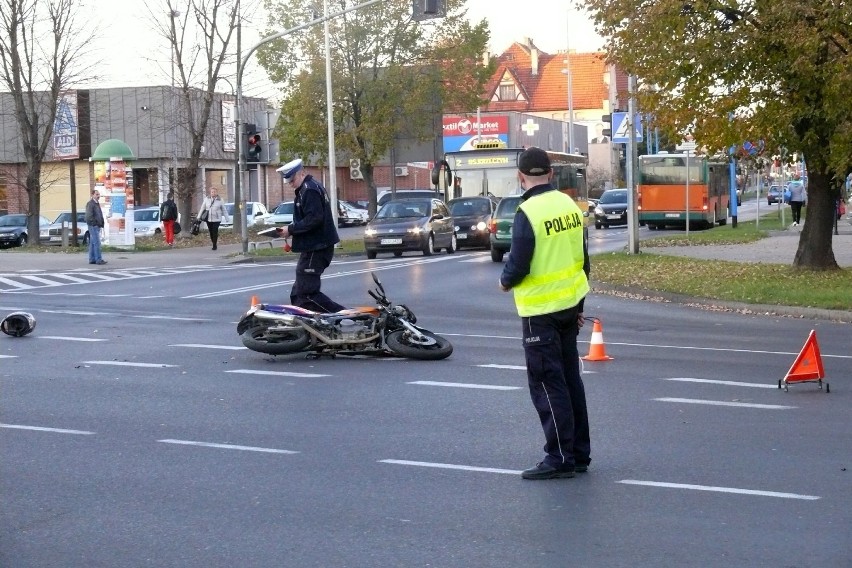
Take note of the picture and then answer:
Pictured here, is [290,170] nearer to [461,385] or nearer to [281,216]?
[461,385]

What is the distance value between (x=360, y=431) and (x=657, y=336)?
7.16 meters

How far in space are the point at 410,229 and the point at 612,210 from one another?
24.1m

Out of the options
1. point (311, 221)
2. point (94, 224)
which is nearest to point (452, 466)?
point (311, 221)

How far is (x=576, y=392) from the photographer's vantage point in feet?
25.9

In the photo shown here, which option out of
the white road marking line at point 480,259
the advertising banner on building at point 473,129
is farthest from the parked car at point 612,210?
the white road marking line at point 480,259

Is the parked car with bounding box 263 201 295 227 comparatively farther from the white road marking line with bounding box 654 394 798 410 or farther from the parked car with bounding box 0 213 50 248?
the white road marking line with bounding box 654 394 798 410

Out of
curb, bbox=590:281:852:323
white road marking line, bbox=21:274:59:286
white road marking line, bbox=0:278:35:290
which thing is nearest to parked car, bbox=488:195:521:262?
curb, bbox=590:281:852:323

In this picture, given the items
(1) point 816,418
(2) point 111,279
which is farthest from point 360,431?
(2) point 111,279

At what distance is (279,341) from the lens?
517 inches

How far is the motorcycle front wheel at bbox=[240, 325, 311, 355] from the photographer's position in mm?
13086

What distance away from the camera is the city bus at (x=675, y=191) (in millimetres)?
52375

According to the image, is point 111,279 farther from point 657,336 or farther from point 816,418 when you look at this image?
point 816,418

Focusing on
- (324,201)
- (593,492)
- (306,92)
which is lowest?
(593,492)

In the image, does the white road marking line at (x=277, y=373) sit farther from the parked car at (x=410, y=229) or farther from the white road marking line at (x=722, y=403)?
the parked car at (x=410, y=229)
